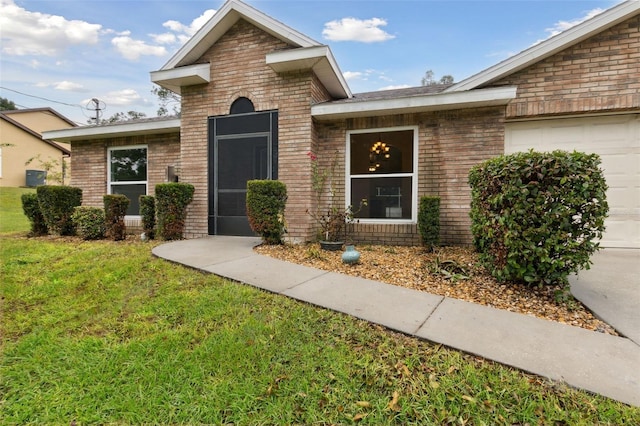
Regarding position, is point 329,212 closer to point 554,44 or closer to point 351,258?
point 351,258

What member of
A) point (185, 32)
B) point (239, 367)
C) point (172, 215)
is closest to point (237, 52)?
point (185, 32)

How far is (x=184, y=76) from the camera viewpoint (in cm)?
721

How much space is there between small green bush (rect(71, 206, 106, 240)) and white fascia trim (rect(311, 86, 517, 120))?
220 inches

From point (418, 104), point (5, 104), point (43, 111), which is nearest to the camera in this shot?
point (418, 104)

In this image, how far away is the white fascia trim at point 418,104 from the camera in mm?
5883

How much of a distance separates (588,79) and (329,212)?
5754 millimetres

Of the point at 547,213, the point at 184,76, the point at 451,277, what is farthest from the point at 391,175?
the point at 184,76

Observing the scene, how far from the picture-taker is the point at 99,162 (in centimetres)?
931

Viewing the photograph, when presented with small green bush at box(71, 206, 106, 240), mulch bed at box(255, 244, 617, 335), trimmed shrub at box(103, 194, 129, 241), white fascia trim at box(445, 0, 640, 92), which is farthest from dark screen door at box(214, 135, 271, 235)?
white fascia trim at box(445, 0, 640, 92)

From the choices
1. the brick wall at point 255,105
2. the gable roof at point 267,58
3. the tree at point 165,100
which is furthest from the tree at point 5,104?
the brick wall at point 255,105

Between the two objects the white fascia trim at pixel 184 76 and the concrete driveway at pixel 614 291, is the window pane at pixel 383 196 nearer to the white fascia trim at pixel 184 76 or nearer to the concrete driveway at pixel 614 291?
the concrete driveway at pixel 614 291

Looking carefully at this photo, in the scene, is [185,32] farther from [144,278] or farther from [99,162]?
[144,278]

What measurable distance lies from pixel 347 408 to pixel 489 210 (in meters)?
3.10

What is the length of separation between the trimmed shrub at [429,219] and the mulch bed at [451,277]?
26 cm
